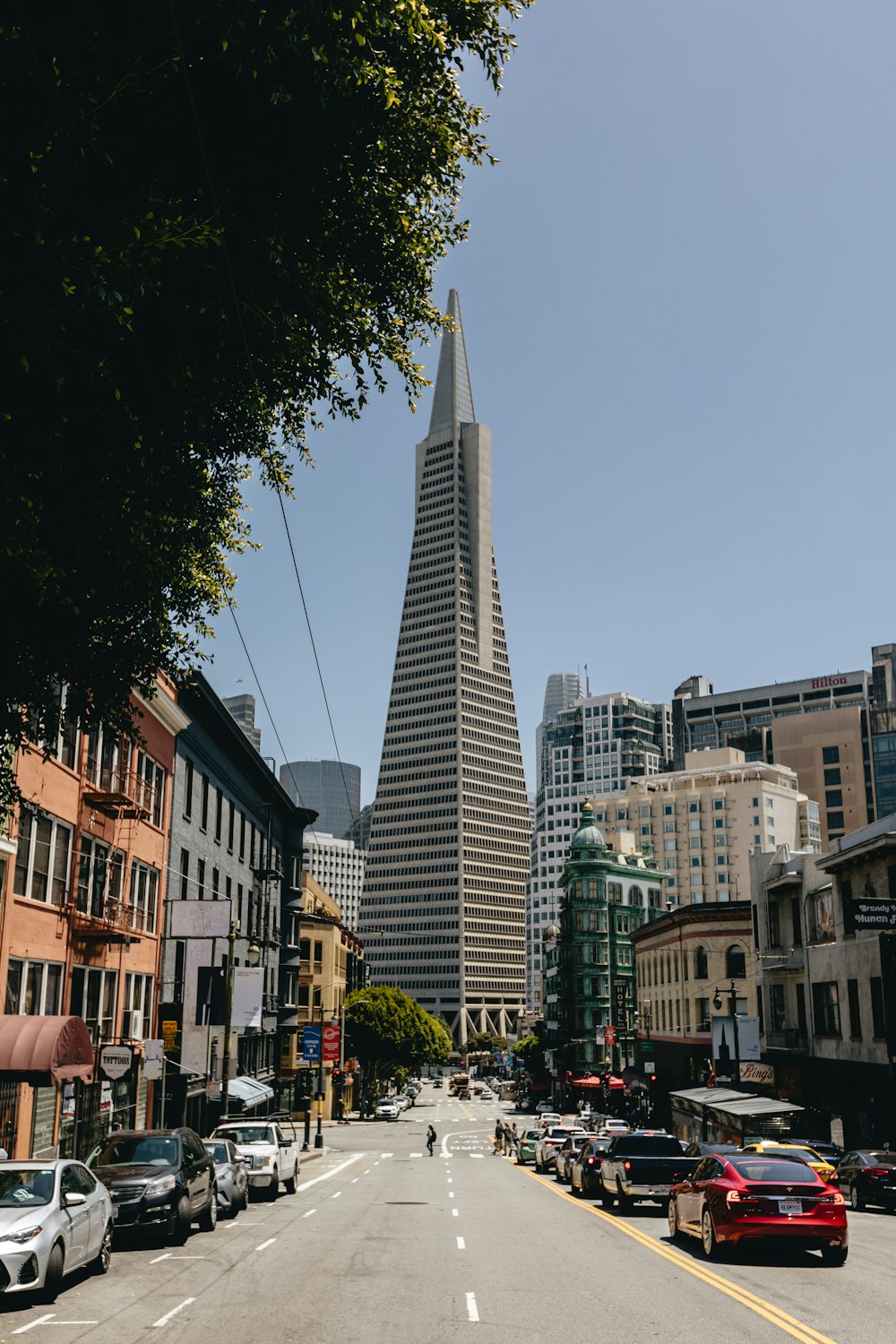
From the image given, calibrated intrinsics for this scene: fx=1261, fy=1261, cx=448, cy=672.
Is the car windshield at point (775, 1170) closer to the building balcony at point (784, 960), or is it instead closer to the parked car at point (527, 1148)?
the building balcony at point (784, 960)

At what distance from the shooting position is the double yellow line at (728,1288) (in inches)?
471

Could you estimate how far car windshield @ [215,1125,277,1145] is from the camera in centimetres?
3312

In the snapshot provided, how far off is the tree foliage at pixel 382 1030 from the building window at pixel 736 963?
4202 centimetres

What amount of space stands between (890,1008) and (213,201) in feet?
124

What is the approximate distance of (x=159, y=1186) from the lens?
20594mm

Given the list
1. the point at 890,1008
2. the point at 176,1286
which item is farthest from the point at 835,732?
the point at 176,1286

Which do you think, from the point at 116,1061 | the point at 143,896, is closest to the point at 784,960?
the point at 143,896

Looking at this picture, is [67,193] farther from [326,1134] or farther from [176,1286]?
[326,1134]

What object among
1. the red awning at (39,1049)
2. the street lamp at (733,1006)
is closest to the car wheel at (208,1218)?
the red awning at (39,1049)

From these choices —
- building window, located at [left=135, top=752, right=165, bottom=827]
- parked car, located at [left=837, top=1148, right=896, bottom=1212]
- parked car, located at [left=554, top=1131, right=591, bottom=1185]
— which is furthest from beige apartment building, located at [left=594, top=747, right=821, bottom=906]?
parked car, located at [left=837, top=1148, right=896, bottom=1212]

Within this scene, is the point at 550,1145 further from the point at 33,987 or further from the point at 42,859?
the point at 42,859

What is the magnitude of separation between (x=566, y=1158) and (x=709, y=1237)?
22497 mm

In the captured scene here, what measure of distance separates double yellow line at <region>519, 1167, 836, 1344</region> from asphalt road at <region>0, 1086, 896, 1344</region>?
0.12 ft

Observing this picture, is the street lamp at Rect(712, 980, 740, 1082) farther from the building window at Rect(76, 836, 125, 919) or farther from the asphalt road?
the building window at Rect(76, 836, 125, 919)
